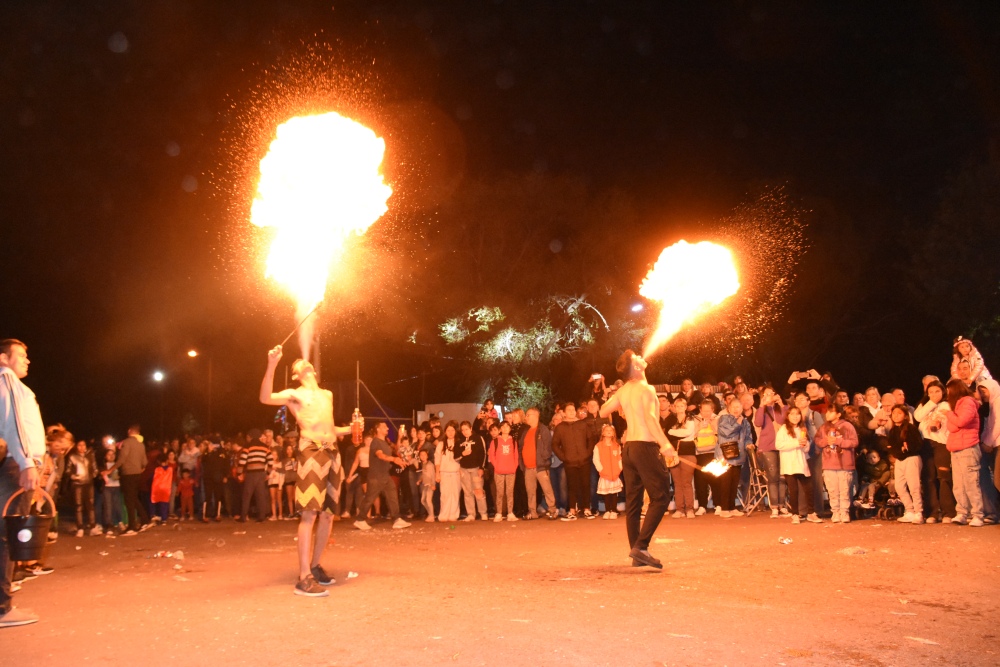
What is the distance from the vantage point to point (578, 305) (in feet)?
99.7

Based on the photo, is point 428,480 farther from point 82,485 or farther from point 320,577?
point 320,577

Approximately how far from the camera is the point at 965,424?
11.6 m

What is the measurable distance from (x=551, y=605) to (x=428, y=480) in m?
10.4

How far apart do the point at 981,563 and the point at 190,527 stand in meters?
14.4

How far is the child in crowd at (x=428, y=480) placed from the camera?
17.0 m

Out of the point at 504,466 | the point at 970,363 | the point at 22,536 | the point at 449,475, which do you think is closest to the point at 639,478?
the point at 22,536

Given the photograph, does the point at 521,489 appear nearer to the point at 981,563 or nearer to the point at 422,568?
the point at 422,568

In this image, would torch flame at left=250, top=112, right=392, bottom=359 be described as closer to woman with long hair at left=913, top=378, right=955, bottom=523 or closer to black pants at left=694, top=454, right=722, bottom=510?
black pants at left=694, top=454, right=722, bottom=510

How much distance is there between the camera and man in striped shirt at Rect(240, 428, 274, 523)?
18.2m

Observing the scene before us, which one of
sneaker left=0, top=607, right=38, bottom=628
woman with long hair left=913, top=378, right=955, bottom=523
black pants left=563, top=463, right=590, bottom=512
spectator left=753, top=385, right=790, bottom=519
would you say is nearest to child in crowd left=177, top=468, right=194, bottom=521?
black pants left=563, top=463, right=590, bottom=512

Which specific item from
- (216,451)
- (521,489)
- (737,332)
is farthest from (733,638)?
(737,332)

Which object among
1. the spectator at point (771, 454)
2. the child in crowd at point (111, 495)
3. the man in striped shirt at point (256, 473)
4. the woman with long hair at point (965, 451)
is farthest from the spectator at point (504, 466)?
the woman with long hair at point (965, 451)

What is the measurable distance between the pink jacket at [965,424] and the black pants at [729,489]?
3.95 m

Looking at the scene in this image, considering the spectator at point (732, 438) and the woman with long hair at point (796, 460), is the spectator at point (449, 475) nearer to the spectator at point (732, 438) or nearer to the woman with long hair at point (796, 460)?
the spectator at point (732, 438)
